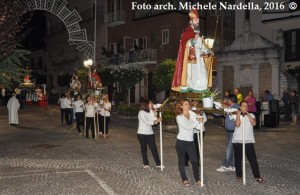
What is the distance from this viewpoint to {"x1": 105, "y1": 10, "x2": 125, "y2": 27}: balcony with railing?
38.0 meters

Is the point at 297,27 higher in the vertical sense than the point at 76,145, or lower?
higher

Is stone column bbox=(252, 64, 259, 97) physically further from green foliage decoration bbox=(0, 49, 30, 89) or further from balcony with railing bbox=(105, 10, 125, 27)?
green foliage decoration bbox=(0, 49, 30, 89)

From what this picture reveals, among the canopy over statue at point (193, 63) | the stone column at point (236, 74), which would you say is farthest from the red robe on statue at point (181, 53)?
the stone column at point (236, 74)

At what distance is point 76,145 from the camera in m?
14.2

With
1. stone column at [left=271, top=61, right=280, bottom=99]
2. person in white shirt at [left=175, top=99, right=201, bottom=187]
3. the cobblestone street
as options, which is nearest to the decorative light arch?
the cobblestone street

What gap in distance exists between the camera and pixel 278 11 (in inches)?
1115

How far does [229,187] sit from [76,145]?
23.5ft

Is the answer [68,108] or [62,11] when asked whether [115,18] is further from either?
[68,108]

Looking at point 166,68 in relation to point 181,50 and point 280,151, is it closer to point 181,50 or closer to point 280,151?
point 280,151

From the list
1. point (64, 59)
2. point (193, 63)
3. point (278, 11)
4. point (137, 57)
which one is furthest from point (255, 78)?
point (64, 59)

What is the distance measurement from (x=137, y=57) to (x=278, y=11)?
12.2m

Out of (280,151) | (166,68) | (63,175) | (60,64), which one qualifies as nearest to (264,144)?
(280,151)

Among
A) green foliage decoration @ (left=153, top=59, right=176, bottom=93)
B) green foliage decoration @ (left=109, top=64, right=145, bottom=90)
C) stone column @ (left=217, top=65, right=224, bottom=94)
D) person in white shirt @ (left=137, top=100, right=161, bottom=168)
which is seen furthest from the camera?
stone column @ (left=217, top=65, right=224, bottom=94)

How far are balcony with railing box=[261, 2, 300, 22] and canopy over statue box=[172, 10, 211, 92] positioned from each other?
20.6 m
